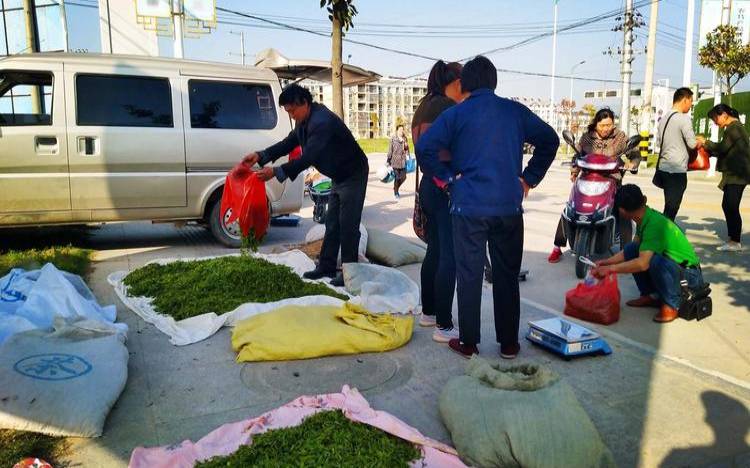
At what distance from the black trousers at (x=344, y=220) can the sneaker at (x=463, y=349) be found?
198 centimetres

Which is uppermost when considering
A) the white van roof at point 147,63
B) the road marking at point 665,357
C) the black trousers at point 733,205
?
the white van roof at point 147,63

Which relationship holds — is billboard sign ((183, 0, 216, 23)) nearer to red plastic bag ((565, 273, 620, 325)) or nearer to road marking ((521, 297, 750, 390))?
road marking ((521, 297, 750, 390))

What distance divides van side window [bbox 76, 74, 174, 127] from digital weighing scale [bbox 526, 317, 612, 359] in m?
5.25

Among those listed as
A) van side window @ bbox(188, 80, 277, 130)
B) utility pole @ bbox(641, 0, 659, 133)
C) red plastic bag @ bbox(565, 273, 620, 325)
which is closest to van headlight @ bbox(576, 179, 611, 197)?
red plastic bag @ bbox(565, 273, 620, 325)

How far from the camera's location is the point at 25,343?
3193 millimetres

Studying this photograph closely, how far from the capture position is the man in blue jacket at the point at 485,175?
3.54m

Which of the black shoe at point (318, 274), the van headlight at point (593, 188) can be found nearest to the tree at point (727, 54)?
the van headlight at point (593, 188)

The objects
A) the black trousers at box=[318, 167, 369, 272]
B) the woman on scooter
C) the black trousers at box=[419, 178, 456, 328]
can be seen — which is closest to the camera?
the black trousers at box=[419, 178, 456, 328]

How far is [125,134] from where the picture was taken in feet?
22.6

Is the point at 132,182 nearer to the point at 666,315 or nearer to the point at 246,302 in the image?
the point at 246,302

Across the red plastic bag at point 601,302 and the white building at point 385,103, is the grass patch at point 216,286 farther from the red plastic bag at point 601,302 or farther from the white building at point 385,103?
the white building at point 385,103

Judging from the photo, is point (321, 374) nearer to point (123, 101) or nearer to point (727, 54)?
point (123, 101)

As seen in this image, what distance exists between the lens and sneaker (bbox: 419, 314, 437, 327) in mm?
4531

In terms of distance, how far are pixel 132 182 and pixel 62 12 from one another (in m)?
10.5
